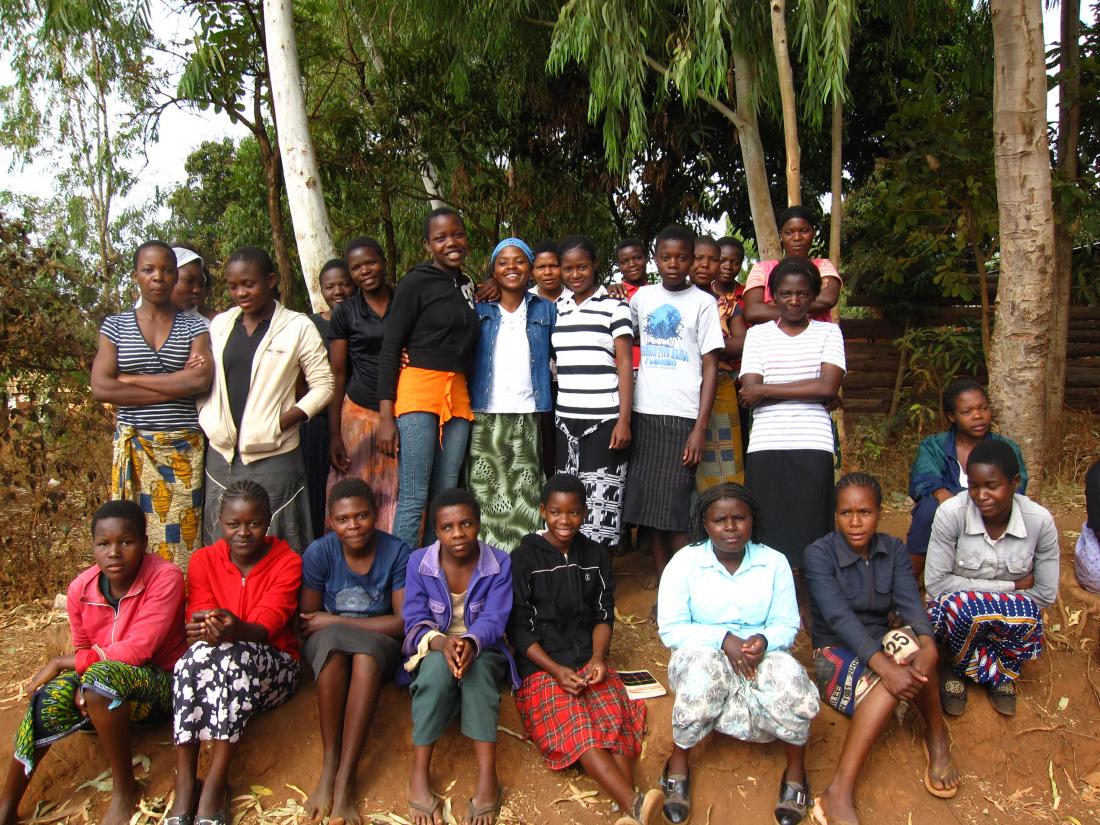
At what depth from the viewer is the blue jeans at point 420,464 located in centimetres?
365

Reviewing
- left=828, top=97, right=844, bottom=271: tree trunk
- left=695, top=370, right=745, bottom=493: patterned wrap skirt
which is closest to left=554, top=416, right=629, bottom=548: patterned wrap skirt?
left=695, top=370, right=745, bottom=493: patterned wrap skirt

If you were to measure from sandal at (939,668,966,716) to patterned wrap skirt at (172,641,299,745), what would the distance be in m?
2.62

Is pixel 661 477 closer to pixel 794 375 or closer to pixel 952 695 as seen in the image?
pixel 794 375

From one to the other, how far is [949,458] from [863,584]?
0.92 meters

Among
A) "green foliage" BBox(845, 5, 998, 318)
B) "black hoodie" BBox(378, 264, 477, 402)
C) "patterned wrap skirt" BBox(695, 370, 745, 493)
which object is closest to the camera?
"black hoodie" BBox(378, 264, 477, 402)

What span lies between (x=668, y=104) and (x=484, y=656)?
6.90 m

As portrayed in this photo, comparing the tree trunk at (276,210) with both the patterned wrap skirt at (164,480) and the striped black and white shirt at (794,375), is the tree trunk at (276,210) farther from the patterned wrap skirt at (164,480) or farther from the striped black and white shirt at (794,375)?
the striped black and white shirt at (794,375)

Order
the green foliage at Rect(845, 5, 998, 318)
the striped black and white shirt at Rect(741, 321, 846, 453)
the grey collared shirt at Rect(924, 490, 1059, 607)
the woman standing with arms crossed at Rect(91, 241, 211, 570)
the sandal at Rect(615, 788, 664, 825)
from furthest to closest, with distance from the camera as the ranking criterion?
the green foliage at Rect(845, 5, 998, 318) < the striped black and white shirt at Rect(741, 321, 846, 453) < the woman standing with arms crossed at Rect(91, 241, 211, 570) < the grey collared shirt at Rect(924, 490, 1059, 607) < the sandal at Rect(615, 788, 664, 825)

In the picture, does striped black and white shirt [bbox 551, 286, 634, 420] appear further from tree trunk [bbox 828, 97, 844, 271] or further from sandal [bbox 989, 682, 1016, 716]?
tree trunk [bbox 828, 97, 844, 271]

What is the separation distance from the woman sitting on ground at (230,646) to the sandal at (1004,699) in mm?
2764

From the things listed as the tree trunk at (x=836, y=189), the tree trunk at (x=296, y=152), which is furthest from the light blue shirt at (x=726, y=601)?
the tree trunk at (x=836, y=189)

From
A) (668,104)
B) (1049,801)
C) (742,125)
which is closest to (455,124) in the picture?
(668,104)

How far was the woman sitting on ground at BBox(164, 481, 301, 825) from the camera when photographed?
9.16 feet

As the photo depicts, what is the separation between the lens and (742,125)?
650 cm
